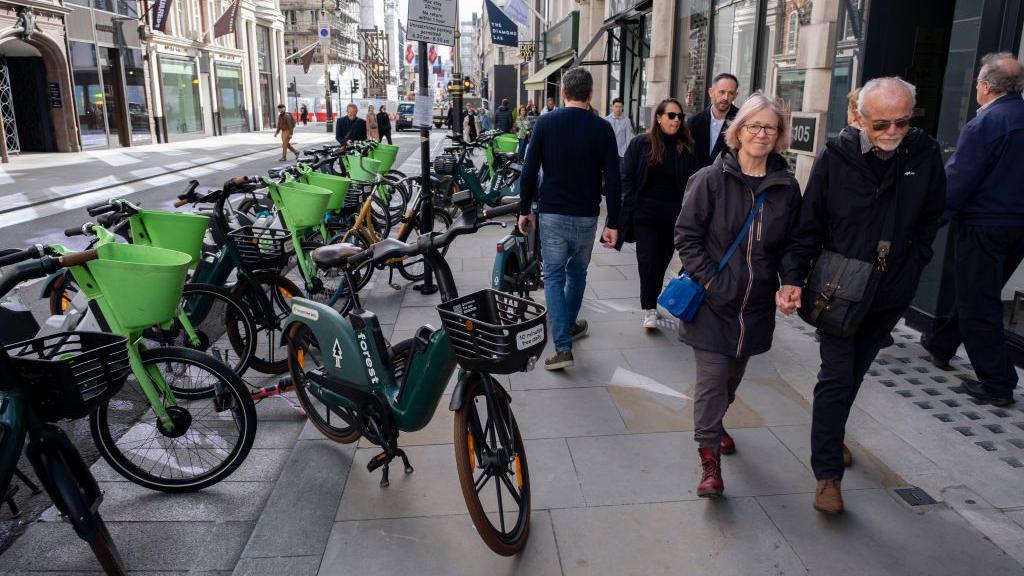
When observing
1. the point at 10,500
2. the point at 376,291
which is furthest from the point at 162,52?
the point at 10,500

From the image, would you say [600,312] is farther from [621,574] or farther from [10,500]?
[10,500]

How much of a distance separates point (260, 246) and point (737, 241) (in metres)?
3.21

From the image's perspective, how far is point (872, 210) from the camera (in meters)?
2.99

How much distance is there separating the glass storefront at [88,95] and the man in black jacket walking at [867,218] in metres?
29.6

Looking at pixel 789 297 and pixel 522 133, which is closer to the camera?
pixel 789 297

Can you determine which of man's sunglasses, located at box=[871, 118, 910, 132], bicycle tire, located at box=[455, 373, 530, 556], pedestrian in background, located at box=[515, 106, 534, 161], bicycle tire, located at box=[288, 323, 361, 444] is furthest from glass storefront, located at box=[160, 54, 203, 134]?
man's sunglasses, located at box=[871, 118, 910, 132]

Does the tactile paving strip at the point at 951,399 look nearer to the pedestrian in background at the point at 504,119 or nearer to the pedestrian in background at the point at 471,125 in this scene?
the pedestrian in background at the point at 471,125

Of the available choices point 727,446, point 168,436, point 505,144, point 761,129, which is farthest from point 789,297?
point 505,144

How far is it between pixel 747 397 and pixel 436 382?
224 cm

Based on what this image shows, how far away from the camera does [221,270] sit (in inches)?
192

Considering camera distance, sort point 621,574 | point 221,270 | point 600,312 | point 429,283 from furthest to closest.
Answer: point 429,283, point 600,312, point 221,270, point 621,574

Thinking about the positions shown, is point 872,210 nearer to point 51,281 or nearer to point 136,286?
point 136,286

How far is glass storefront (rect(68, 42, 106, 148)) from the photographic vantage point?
2695 centimetres

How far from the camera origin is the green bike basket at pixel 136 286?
3.08 metres
